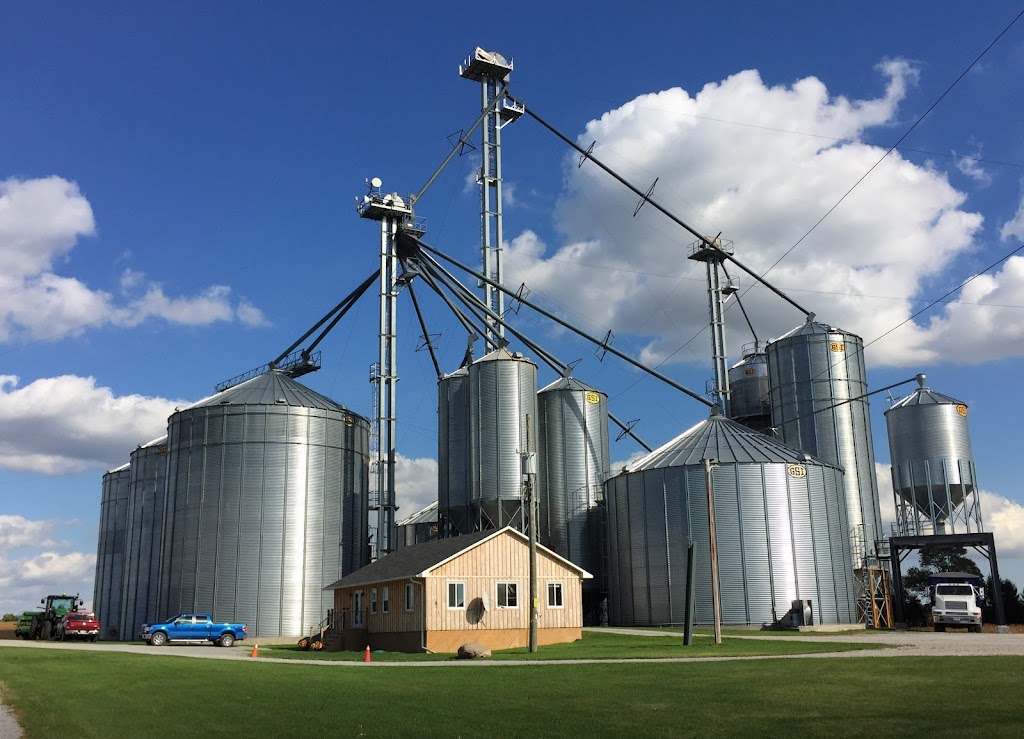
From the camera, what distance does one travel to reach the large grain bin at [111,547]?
86.4 metres

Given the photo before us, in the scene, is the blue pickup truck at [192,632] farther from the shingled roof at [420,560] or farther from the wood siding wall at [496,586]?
the wood siding wall at [496,586]

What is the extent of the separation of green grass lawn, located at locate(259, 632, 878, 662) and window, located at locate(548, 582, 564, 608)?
90.2 inches

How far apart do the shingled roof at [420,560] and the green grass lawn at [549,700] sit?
15.0m

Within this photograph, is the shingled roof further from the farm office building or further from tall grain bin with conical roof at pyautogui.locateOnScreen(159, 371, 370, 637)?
tall grain bin with conical roof at pyautogui.locateOnScreen(159, 371, 370, 637)

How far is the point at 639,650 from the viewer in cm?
3841

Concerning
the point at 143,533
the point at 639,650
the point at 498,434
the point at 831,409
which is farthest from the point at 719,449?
the point at 143,533

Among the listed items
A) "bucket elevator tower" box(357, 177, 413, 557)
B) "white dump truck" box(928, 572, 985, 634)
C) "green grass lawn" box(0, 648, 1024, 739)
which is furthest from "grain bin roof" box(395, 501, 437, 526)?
"green grass lawn" box(0, 648, 1024, 739)

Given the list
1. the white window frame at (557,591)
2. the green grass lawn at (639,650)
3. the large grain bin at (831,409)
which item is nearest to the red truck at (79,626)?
the green grass lawn at (639,650)

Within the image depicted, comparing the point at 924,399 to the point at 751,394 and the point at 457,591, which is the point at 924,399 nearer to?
the point at 751,394

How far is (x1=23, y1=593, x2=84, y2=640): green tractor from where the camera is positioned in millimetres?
68562

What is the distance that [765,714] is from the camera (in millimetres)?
17328

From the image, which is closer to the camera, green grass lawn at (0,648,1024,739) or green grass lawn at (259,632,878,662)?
green grass lawn at (0,648,1024,739)

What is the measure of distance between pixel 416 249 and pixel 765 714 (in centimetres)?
6017

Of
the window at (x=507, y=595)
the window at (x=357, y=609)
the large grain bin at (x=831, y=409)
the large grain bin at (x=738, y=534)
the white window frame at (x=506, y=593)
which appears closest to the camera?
the white window frame at (x=506, y=593)
